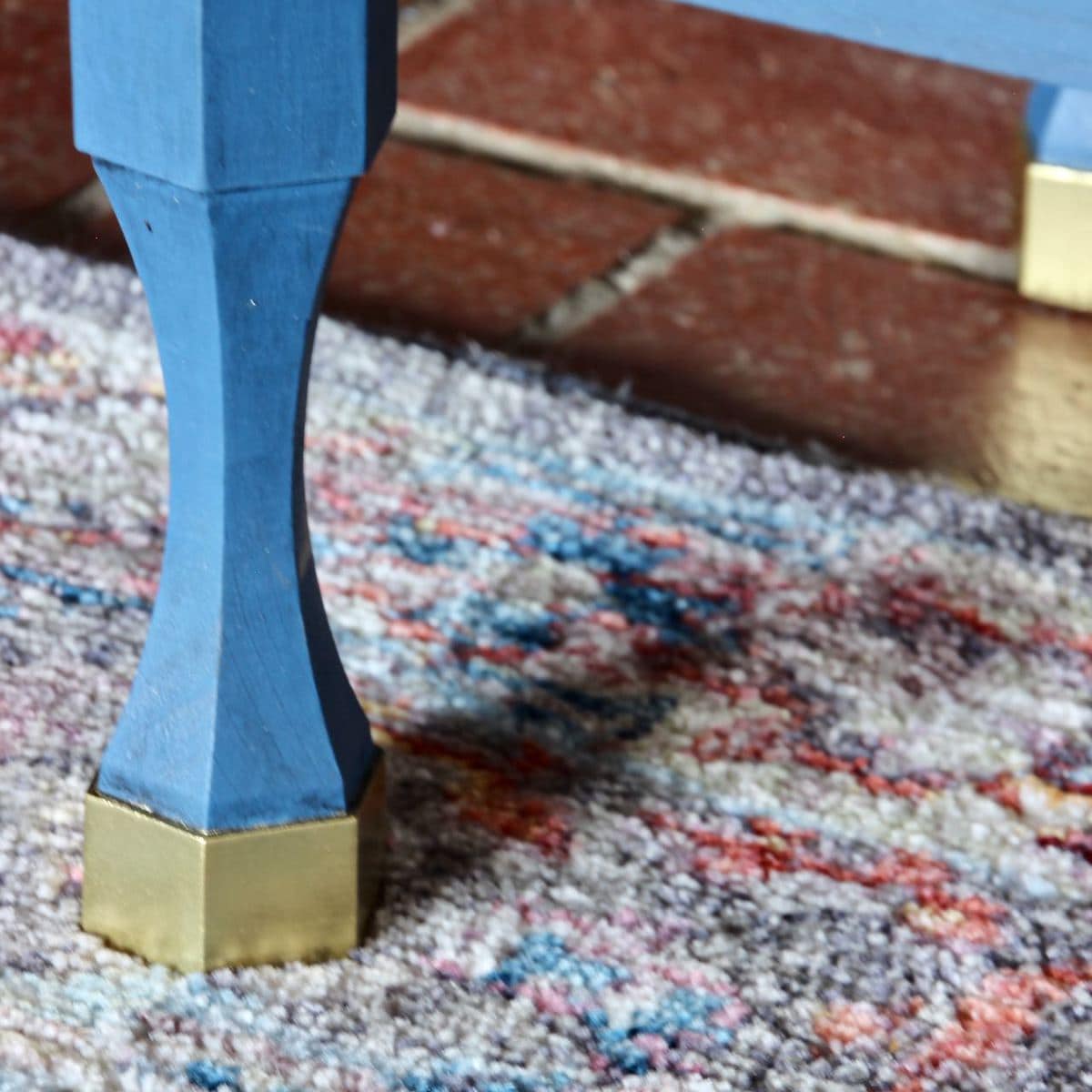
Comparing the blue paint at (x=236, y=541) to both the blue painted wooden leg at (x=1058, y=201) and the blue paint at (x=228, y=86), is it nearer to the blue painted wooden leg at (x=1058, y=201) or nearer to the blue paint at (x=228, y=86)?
the blue paint at (x=228, y=86)

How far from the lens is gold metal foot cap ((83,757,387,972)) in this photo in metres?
0.61

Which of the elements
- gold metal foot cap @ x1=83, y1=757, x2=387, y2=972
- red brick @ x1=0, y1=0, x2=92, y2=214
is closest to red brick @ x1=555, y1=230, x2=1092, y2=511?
red brick @ x1=0, y1=0, x2=92, y2=214

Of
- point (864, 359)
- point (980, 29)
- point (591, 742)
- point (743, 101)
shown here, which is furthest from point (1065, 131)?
point (980, 29)

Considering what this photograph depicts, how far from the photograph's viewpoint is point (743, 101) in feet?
4.71

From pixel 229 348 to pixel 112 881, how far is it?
0.18 meters

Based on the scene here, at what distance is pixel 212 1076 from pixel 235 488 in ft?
0.57

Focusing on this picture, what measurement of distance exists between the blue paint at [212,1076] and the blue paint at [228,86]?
26 centimetres

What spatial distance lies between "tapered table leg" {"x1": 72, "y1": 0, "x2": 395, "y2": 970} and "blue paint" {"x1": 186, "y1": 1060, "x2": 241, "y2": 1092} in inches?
1.5

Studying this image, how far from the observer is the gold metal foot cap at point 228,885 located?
0.61m

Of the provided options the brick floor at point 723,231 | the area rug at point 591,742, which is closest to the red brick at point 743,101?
the brick floor at point 723,231

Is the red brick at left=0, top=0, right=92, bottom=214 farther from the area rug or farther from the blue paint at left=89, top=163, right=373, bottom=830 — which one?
the blue paint at left=89, top=163, right=373, bottom=830

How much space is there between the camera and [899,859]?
28.7 inches

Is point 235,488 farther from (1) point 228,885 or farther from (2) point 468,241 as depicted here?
(2) point 468,241

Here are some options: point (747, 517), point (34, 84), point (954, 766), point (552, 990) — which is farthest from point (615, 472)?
point (34, 84)
